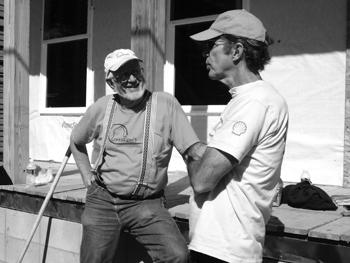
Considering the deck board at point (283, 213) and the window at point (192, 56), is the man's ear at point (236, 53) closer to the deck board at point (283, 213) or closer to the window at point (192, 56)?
the deck board at point (283, 213)

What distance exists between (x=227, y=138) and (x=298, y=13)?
380cm

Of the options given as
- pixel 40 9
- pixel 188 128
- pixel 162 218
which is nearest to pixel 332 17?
pixel 188 128

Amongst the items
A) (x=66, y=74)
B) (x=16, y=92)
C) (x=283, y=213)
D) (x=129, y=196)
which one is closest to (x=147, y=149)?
(x=129, y=196)

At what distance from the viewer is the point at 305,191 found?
12.3 feet

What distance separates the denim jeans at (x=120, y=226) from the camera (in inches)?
115

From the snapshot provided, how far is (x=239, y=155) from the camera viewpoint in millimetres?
1910

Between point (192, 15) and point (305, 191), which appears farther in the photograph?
point (192, 15)

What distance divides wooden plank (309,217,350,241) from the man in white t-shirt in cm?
80

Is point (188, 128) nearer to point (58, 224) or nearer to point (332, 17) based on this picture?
point (58, 224)

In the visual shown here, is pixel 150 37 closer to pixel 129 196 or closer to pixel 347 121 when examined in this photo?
pixel 129 196

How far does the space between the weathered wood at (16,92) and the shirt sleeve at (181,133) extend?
96.3 inches

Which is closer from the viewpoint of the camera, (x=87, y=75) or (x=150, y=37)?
(x=150, y=37)

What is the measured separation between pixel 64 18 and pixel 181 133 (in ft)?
17.8

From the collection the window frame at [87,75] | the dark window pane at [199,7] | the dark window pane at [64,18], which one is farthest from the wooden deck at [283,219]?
the dark window pane at [64,18]
